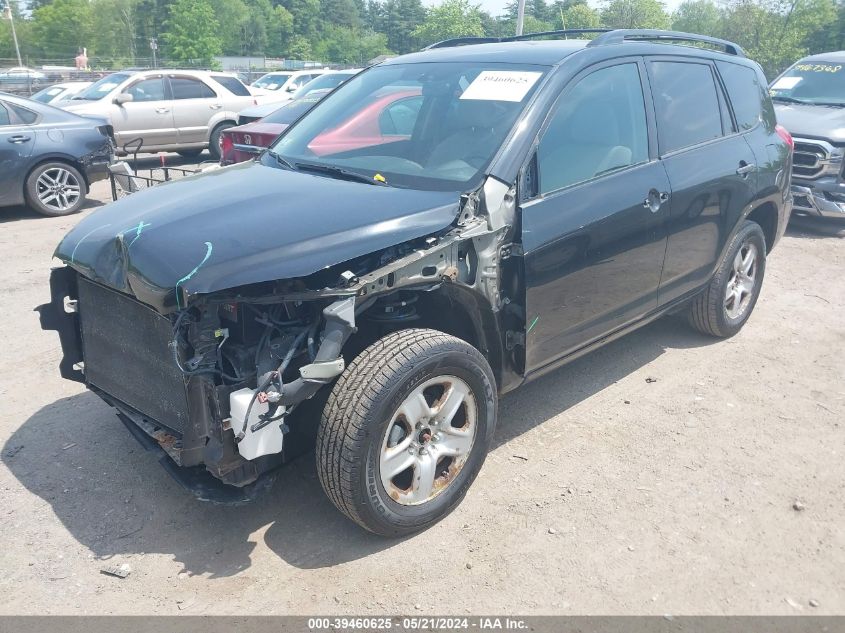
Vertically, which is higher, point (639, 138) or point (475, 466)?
point (639, 138)

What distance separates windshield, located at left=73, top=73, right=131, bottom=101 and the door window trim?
39.1ft

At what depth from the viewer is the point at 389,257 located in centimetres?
299

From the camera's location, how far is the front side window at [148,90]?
13.2 m

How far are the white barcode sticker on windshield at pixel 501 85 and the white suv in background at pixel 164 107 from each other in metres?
10.6

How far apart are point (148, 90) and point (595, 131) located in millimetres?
11649

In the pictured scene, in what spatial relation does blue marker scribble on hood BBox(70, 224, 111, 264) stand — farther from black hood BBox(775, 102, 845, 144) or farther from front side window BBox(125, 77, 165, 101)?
front side window BBox(125, 77, 165, 101)

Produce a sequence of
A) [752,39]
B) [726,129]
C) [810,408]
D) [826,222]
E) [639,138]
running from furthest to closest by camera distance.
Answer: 1. [752,39]
2. [826,222]
3. [726,129]
4. [810,408]
5. [639,138]

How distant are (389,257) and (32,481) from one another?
2143 mm

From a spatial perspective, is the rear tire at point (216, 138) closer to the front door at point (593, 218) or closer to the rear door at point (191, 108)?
the rear door at point (191, 108)

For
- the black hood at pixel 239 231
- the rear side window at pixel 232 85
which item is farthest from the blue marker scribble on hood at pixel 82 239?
the rear side window at pixel 232 85

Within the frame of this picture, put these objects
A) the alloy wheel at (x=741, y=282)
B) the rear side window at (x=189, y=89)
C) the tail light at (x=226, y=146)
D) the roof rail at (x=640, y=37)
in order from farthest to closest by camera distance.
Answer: the rear side window at (x=189, y=89) < the tail light at (x=226, y=146) < the alloy wheel at (x=741, y=282) < the roof rail at (x=640, y=37)

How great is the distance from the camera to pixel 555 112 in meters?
3.57

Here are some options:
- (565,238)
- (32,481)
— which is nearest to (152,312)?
(32,481)

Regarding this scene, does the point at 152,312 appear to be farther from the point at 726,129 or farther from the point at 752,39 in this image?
the point at 752,39
